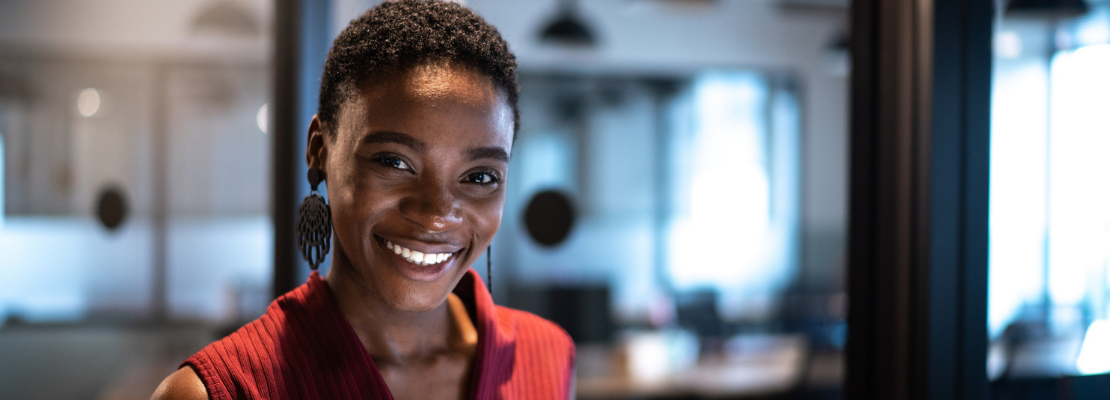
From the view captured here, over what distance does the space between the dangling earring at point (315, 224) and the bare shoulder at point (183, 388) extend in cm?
18

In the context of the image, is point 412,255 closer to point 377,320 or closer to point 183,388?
point 377,320

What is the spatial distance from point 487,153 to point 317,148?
223mm

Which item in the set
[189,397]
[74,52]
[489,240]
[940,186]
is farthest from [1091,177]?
[74,52]

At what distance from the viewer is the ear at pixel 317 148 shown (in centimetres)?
87

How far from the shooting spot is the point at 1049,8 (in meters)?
1.47

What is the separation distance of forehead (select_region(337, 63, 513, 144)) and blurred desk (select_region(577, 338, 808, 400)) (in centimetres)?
268

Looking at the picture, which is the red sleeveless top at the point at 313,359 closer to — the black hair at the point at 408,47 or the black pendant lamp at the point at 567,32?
the black hair at the point at 408,47

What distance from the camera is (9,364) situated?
1779 millimetres

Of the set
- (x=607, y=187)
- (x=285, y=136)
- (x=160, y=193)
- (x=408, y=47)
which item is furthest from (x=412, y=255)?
(x=607, y=187)

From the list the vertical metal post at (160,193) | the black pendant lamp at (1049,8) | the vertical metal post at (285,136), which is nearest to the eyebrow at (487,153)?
the vertical metal post at (285,136)

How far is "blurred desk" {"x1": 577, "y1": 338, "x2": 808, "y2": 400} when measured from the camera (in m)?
3.38

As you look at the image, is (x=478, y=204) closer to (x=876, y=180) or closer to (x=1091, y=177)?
(x=876, y=180)

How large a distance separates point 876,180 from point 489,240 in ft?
2.86

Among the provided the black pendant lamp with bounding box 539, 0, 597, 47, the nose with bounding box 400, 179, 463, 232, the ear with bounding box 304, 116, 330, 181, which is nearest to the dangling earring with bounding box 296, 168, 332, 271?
the ear with bounding box 304, 116, 330, 181
